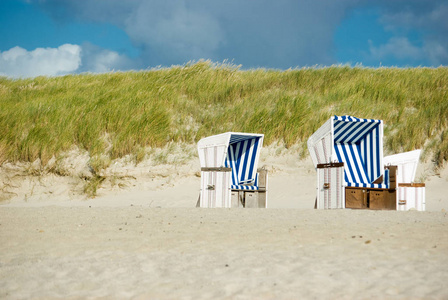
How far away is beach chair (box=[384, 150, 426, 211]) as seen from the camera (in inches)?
348

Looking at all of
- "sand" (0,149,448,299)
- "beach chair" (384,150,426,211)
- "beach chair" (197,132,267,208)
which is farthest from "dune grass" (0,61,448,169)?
"sand" (0,149,448,299)

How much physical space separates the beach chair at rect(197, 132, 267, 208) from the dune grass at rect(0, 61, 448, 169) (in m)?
3.77

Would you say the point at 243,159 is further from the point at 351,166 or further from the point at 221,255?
the point at 221,255

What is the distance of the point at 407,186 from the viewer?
892cm

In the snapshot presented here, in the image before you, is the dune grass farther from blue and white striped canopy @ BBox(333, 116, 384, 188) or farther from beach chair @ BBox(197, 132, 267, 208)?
beach chair @ BBox(197, 132, 267, 208)

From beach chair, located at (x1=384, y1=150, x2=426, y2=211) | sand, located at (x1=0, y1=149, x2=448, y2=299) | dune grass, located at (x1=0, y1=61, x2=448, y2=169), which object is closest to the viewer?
sand, located at (x1=0, y1=149, x2=448, y2=299)

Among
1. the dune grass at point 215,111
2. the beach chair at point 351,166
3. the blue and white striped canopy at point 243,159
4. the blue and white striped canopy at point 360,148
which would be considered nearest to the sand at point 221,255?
the beach chair at point 351,166

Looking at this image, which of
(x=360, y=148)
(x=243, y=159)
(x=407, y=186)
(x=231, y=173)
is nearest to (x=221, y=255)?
(x=231, y=173)

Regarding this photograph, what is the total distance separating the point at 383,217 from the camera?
6.58 metres

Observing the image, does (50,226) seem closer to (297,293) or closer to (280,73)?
(297,293)

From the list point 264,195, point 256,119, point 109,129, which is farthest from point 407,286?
point 109,129

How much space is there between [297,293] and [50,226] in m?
3.88

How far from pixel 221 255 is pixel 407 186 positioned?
19.4 feet

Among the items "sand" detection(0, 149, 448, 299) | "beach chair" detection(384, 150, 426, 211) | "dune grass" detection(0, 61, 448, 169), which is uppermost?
"dune grass" detection(0, 61, 448, 169)
